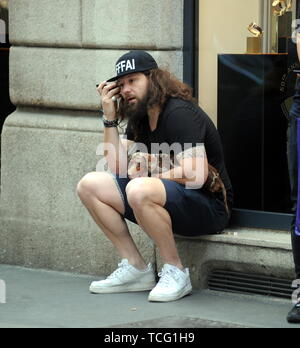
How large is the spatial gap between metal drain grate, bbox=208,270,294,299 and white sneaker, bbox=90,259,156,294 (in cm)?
39

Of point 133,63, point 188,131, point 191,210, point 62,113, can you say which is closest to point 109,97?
point 133,63

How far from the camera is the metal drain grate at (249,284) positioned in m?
7.00

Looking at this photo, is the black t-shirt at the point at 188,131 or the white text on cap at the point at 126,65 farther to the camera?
the white text on cap at the point at 126,65

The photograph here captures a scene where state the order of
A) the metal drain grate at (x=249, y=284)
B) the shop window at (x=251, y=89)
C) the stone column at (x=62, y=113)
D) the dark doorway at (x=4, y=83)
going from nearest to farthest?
the metal drain grate at (x=249, y=284) → the shop window at (x=251, y=89) → the stone column at (x=62, y=113) → the dark doorway at (x=4, y=83)

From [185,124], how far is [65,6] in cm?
158

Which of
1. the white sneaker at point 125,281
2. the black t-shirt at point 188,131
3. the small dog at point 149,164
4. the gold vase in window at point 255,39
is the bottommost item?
the white sneaker at point 125,281

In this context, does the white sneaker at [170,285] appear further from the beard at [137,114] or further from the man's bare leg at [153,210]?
the beard at [137,114]

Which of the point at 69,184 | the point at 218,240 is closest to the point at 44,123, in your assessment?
the point at 69,184

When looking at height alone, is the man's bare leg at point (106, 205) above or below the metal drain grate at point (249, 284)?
above

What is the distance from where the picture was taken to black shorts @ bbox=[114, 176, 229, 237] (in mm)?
6895

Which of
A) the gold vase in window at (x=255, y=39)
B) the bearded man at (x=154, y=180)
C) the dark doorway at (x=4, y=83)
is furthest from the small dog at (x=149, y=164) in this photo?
the dark doorway at (x=4, y=83)

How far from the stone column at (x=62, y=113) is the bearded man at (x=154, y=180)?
451 millimetres

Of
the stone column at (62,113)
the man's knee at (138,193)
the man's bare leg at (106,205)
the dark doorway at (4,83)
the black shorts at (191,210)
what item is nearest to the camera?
the man's knee at (138,193)

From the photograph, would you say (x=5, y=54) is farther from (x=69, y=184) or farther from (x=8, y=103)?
(x=69, y=184)
